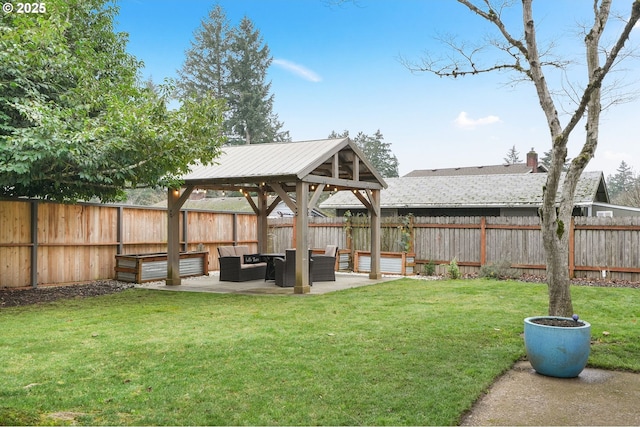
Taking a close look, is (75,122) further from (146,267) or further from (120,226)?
(146,267)

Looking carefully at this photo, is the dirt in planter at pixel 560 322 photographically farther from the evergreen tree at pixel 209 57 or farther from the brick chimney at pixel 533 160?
the evergreen tree at pixel 209 57

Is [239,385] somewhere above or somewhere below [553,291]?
below

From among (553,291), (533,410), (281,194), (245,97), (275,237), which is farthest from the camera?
(245,97)

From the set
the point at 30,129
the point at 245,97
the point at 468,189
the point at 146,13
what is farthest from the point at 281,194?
the point at 245,97

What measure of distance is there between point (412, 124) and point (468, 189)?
36.3 feet

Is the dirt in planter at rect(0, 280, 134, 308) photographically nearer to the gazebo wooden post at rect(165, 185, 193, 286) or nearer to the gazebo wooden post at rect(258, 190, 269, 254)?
the gazebo wooden post at rect(165, 185, 193, 286)

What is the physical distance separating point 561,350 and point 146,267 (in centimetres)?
983

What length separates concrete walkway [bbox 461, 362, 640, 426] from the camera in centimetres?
359

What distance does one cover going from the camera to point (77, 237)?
445 inches

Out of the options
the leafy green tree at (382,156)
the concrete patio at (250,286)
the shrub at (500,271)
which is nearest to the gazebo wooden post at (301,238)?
the concrete patio at (250,286)

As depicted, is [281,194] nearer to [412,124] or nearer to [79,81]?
[79,81]

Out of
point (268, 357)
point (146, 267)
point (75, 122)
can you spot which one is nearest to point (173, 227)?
point (146, 267)

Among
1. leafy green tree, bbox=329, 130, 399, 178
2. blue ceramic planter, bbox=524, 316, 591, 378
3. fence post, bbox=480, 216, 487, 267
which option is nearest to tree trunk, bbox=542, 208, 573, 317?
blue ceramic planter, bbox=524, 316, 591, 378

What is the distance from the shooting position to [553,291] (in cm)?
595
